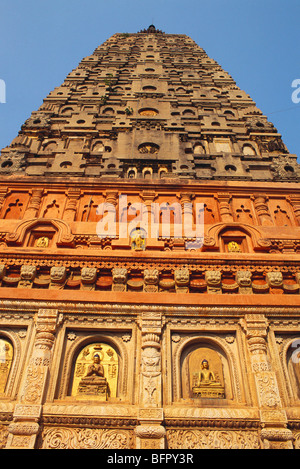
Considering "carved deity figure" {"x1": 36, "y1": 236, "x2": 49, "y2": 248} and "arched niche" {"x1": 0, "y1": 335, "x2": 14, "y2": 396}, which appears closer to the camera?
"arched niche" {"x1": 0, "y1": 335, "x2": 14, "y2": 396}

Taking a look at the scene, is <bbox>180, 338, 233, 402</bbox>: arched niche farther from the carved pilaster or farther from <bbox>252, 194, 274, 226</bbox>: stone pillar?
the carved pilaster

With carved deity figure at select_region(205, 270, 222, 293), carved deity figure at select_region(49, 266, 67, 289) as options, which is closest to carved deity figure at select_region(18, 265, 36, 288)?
carved deity figure at select_region(49, 266, 67, 289)

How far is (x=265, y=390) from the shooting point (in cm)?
620

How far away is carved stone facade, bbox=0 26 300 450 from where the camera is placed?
6.02 metres

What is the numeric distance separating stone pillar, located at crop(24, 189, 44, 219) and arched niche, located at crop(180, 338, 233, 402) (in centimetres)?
503

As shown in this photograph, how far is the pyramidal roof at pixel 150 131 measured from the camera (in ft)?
38.5

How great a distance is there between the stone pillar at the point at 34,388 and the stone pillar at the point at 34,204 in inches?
129

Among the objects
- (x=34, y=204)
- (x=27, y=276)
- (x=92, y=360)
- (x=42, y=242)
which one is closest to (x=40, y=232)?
(x=42, y=242)

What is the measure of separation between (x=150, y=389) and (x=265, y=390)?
178 cm

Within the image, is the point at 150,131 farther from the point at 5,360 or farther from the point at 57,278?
the point at 5,360

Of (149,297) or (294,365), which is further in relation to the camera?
(149,297)

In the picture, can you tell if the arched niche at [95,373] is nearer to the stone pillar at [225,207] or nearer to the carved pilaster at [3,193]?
the stone pillar at [225,207]

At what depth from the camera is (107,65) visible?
68.3 ft

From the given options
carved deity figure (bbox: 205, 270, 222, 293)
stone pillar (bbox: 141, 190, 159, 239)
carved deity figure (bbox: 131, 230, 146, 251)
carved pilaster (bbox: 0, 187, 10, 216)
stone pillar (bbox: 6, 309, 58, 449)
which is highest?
carved pilaster (bbox: 0, 187, 10, 216)
